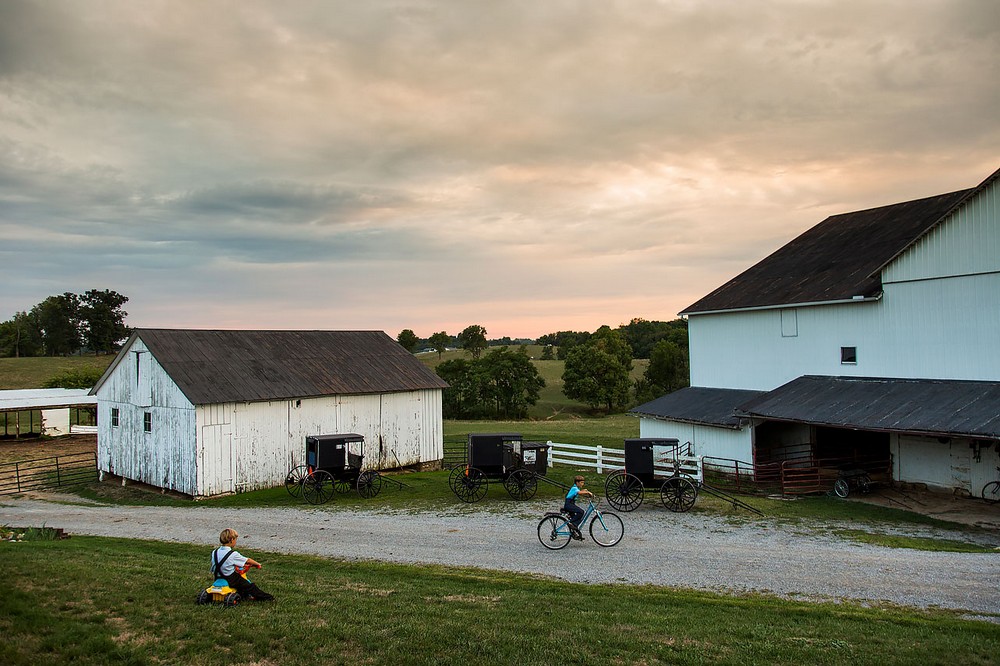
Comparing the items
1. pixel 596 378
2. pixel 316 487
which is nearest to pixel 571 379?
pixel 596 378

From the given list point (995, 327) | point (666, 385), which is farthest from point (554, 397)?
point (995, 327)

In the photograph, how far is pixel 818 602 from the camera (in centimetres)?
1127

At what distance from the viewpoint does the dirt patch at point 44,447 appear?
38.9 m

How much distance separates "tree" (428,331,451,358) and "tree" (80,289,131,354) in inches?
2096

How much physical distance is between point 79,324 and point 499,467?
4783 inches

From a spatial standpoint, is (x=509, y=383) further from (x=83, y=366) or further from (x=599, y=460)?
(x=599, y=460)

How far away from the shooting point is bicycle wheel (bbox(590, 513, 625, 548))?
1577 centimetres

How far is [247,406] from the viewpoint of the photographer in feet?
86.2

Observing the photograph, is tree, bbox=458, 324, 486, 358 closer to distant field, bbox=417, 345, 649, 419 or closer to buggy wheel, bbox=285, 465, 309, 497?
distant field, bbox=417, 345, 649, 419

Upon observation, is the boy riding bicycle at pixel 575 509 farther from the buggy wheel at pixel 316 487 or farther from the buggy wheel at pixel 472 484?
the buggy wheel at pixel 316 487

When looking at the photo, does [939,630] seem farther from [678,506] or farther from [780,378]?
[780,378]

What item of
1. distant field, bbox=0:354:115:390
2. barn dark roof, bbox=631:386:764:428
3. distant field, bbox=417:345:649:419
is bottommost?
distant field, bbox=417:345:649:419

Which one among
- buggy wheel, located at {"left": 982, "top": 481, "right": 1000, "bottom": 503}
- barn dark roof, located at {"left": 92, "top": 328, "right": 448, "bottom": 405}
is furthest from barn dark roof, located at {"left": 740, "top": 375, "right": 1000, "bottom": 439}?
barn dark roof, located at {"left": 92, "top": 328, "right": 448, "bottom": 405}

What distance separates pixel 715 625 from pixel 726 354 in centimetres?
2411
